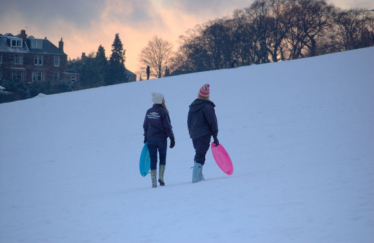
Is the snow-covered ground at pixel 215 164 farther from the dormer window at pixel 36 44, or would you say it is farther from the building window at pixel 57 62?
the dormer window at pixel 36 44

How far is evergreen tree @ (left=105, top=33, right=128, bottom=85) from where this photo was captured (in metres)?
70.3

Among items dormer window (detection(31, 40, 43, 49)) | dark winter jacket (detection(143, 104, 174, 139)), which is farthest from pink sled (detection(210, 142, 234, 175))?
dormer window (detection(31, 40, 43, 49))

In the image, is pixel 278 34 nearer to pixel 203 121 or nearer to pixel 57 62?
pixel 57 62

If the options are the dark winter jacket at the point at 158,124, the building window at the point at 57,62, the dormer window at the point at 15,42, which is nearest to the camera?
the dark winter jacket at the point at 158,124

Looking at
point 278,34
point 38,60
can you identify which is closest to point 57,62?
point 38,60

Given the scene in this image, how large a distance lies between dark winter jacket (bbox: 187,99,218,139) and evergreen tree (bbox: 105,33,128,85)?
63622 millimetres

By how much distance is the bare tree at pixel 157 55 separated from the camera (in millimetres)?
76312

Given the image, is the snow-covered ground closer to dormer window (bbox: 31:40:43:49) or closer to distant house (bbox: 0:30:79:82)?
distant house (bbox: 0:30:79:82)

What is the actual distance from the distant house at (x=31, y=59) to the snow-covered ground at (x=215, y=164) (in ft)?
140

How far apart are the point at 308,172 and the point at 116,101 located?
17907mm

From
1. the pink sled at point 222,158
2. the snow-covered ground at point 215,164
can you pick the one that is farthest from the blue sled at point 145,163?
the pink sled at point 222,158

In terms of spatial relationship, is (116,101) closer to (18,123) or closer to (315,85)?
(18,123)

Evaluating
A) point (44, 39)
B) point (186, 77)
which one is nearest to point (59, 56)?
point (44, 39)

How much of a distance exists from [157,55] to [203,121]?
70485mm
